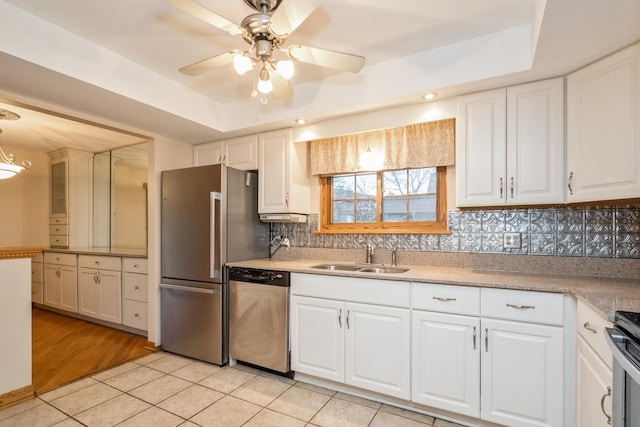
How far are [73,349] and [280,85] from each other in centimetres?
329

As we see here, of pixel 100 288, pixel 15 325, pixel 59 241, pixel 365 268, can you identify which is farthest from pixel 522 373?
pixel 59 241

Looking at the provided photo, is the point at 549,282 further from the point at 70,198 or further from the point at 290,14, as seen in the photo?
the point at 70,198

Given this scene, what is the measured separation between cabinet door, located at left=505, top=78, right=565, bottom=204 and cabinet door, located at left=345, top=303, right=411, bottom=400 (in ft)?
3.65

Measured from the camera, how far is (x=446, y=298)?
194 cm

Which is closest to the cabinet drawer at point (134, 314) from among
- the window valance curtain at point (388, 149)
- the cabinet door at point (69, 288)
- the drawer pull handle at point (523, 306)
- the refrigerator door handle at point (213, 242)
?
the cabinet door at point (69, 288)

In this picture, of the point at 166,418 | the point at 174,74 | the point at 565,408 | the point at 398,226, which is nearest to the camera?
the point at 565,408

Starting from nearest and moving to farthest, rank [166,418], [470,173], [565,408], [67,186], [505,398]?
[565,408] < [505,398] < [166,418] < [470,173] < [67,186]

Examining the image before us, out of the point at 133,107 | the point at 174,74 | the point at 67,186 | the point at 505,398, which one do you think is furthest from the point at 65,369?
the point at 505,398

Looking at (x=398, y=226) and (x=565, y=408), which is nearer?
(x=565, y=408)

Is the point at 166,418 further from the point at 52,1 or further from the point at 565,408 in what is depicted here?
the point at 52,1

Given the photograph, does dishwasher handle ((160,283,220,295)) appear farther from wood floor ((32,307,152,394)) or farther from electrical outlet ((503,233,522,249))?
electrical outlet ((503,233,522,249))

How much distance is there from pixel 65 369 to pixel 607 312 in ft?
12.1

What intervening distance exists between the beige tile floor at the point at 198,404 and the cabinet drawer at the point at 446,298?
2.34 feet

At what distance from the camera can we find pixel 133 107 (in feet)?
8.11
